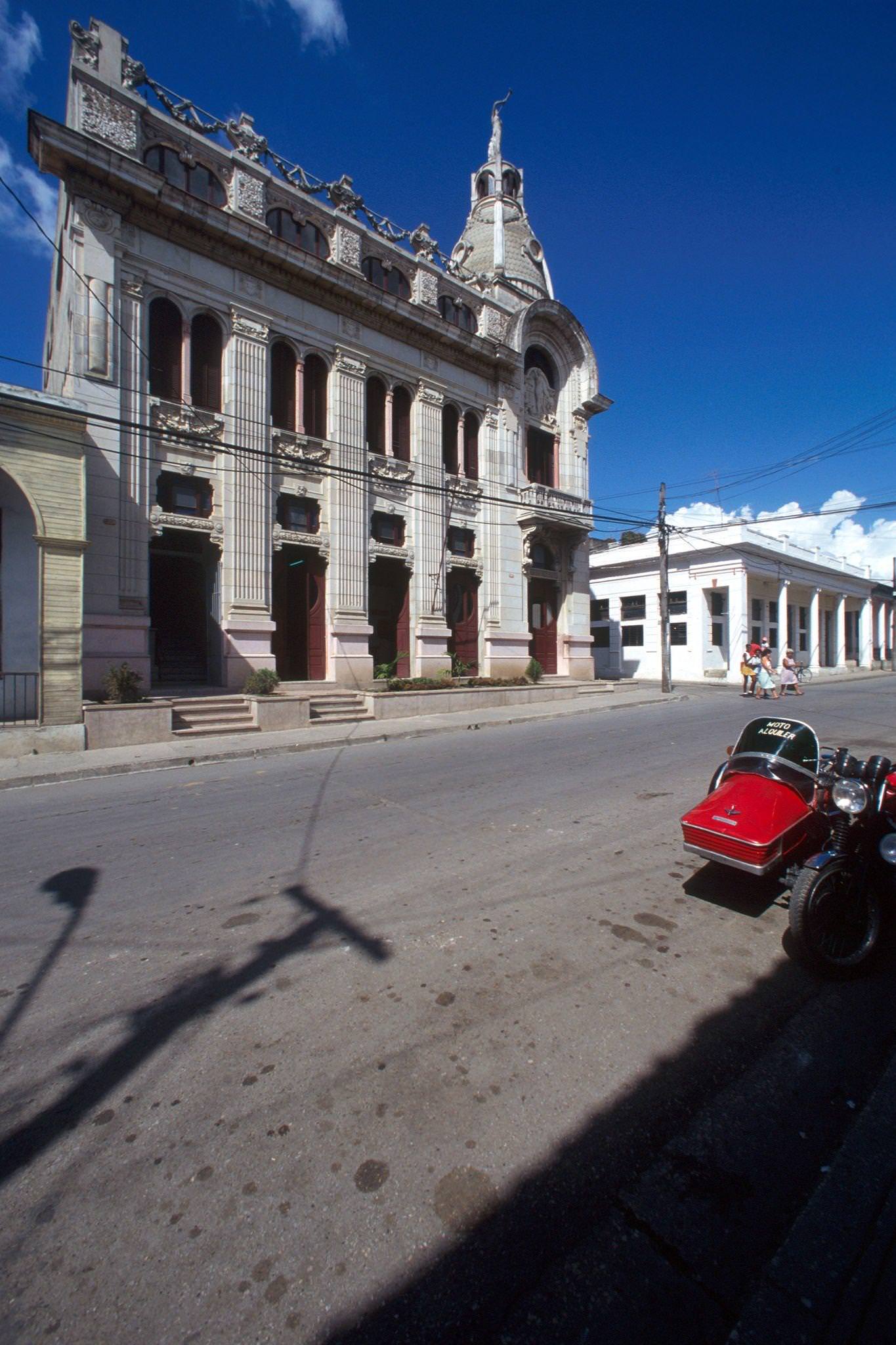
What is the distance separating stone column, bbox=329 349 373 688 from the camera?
736 inches

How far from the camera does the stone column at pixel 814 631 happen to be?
41.1 metres

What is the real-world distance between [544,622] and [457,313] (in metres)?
12.5

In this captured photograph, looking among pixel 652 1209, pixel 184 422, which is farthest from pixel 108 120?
pixel 652 1209

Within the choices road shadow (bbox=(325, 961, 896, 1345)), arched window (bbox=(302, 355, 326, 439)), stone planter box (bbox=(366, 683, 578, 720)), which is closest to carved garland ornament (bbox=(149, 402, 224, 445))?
arched window (bbox=(302, 355, 326, 439))

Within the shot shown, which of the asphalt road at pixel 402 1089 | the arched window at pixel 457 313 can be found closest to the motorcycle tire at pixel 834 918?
the asphalt road at pixel 402 1089

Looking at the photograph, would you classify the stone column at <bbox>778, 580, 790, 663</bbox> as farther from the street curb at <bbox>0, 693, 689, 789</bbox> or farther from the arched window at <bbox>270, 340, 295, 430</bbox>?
the arched window at <bbox>270, 340, 295, 430</bbox>

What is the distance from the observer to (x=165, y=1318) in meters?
1.67

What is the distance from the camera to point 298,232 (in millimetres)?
18609

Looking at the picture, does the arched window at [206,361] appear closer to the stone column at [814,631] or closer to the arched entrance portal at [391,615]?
the arched entrance portal at [391,615]

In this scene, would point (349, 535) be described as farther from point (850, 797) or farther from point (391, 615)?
point (850, 797)

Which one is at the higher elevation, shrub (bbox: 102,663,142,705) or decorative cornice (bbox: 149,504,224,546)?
decorative cornice (bbox: 149,504,224,546)

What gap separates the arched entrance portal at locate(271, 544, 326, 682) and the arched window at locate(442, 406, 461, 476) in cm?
714

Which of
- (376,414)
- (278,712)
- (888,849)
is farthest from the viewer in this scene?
(376,414)

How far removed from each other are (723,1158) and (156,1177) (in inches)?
80.3
